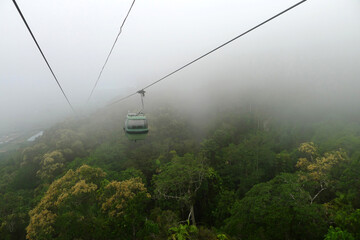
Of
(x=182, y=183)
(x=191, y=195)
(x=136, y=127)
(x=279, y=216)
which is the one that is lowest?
(x=191, y=195)

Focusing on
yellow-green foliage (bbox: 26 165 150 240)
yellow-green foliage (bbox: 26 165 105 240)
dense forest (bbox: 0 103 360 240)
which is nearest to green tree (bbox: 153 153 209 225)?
dense forest (bbox: 0 103 360 240)

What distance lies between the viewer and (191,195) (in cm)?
1769

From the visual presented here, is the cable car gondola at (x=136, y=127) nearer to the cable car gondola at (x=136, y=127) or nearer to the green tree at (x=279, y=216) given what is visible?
the cable car gondola at (x=136, y=127)

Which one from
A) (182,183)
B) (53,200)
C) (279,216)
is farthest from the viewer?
(182,183)

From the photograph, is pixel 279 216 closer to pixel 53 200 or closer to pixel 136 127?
pixel 136 127

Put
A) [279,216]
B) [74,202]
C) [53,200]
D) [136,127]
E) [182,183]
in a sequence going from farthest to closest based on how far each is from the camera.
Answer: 1. [182,183]
2. [53,200]
3. [74,202]
4. [279,216]
5. [136,127]

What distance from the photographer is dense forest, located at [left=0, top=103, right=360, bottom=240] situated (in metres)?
10.7

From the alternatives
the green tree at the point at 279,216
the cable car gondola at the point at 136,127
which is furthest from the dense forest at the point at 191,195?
the cable car gondola at the point at 136,127

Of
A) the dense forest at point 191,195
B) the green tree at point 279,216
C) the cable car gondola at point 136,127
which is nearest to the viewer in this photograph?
the cable car gondola at point 136,127

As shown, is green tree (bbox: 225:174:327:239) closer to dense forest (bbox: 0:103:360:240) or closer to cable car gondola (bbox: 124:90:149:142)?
dense forest (bbox: 0:103:360:240)

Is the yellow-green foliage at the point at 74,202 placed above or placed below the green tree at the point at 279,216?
above

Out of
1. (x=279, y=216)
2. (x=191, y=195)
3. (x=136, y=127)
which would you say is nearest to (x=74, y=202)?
A: (x=136, y=127)

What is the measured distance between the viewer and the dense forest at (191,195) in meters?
10.7

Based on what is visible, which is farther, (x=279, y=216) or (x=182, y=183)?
(x=182, y=183)
